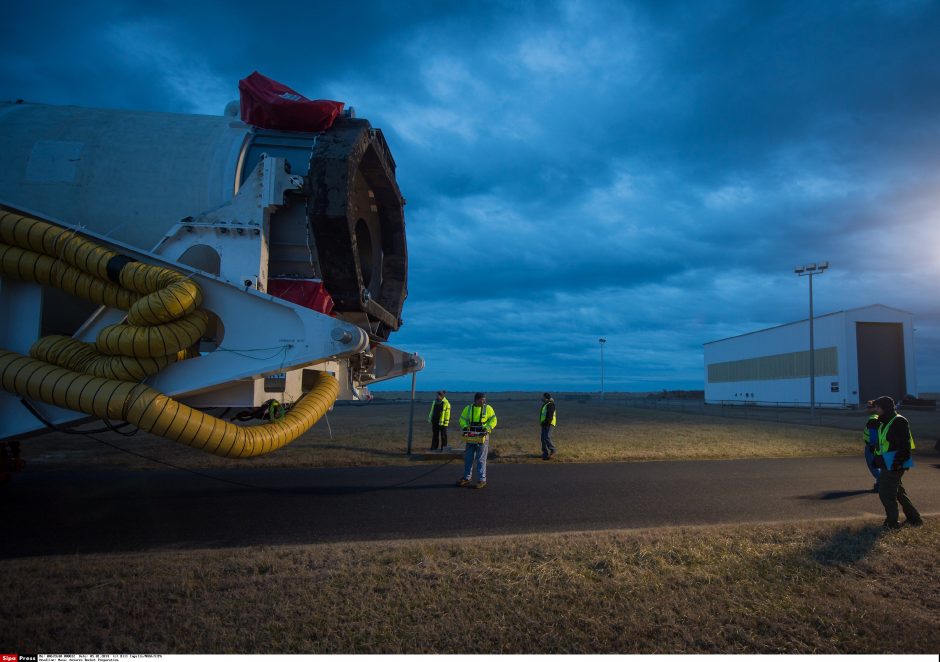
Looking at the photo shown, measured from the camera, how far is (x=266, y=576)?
14.0 ft

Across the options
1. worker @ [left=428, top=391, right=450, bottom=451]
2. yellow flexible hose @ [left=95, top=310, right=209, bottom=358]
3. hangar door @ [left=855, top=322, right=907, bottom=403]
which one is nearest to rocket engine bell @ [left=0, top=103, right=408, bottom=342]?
yellow flexible hose @ [left=95, top=310, right=209, bottom=358]

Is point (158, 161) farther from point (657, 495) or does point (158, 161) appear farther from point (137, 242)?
point (657, 495)

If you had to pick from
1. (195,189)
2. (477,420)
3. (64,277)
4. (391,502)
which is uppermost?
(195,189)

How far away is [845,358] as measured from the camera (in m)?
32.2

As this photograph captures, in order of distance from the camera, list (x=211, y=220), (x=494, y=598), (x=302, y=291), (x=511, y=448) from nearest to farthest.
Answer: (x=494, y=598) < (x=211, y=220) < (x=302, y=291) < (x=511, y=448)

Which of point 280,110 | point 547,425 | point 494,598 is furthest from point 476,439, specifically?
point 280,110

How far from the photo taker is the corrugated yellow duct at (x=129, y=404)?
440 centimetres

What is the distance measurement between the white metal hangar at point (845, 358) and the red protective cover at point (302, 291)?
35611 mm

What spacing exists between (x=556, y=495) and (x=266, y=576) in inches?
180

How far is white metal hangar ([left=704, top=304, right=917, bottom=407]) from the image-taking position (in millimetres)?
32125

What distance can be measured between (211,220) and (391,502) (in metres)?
4.26

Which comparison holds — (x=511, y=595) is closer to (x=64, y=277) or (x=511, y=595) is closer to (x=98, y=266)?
(x=98, y=266)

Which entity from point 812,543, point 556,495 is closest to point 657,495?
point 556,495

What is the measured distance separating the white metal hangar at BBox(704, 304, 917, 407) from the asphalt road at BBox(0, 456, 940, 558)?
2567 cm
